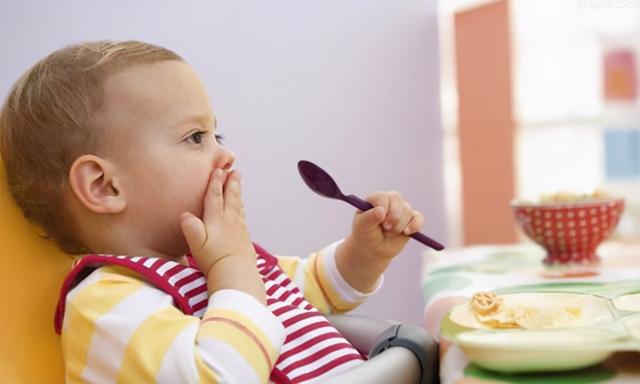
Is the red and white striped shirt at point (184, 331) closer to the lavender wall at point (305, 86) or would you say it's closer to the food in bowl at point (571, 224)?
the food in bowl at point (571, 224)

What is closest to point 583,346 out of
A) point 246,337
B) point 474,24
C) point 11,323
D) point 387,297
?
point 246,337

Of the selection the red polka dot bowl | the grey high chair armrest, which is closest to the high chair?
the grey high chair armrest

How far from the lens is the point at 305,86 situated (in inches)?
57.6

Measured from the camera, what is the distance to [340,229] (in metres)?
1.52

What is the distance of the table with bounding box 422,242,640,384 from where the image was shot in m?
0.50

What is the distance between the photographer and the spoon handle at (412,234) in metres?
0.77

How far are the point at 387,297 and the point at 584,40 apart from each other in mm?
805

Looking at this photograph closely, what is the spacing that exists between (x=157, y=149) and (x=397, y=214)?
0.28m

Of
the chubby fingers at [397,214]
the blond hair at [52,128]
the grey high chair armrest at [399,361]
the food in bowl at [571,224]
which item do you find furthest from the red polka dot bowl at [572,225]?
the blond hair at [52,128]

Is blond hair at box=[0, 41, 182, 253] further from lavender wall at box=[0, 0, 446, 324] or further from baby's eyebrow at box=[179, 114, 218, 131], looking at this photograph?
lavender wall at box=[0, 0, 446, 324]

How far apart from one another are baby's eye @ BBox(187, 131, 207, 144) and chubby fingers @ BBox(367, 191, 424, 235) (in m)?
0.21

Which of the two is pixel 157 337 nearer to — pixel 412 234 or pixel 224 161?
pixel 224 161

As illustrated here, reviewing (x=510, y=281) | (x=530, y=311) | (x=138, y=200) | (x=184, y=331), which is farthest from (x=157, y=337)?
(x=510, y=281)

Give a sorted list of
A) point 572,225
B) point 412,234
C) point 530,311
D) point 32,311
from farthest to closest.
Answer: point 572,225 < point 412,234 < point 32,311 < point 530,311
